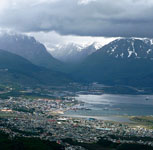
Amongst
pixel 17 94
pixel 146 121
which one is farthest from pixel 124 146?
pixel 17 94

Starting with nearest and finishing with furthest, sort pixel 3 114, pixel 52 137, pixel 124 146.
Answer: pixel 124 146 → pixel 52 137 → pixel 3 114

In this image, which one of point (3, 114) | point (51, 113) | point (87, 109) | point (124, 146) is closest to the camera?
point (124, 146)

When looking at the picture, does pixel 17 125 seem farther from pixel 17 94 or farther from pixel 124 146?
pixel 17 94

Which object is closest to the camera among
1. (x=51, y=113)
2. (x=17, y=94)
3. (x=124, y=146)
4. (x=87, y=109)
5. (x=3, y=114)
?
(x=124, y=146)

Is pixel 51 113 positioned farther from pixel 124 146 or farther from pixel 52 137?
pixel 124 146

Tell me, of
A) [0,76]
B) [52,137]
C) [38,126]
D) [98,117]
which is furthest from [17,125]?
[0,76]

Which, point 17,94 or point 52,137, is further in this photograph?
point 17,94

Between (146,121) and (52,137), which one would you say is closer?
(52,137)
